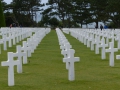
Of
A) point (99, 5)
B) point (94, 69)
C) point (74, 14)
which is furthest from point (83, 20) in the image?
point (94, 69)

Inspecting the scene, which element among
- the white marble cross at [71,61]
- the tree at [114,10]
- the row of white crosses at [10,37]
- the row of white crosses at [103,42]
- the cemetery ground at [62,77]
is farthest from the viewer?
the tree at [114,10]

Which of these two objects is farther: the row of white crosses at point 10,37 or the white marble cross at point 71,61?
the row of white crosses at point 10,37

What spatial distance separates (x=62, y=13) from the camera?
71875 millimetres

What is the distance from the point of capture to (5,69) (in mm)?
9617

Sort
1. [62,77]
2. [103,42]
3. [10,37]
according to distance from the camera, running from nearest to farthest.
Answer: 1. [62,77]
2. [103,42]
3. [10,37]

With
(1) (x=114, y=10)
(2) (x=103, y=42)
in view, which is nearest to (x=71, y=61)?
(2) (x=103, y=42)

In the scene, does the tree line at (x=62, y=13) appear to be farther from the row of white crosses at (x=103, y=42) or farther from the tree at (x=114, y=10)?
the row of white crosses at (x=103, y=42)

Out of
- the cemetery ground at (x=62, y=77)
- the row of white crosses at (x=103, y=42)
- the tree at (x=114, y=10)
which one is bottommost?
the cemetery ground at (x=62, y=77)

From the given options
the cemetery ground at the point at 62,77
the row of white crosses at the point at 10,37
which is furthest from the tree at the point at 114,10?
the cemetery ground at the point at 62,77

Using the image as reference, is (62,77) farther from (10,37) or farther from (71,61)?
(10,37)

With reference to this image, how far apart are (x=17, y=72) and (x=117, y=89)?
2.93 m

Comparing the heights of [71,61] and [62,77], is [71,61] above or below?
above

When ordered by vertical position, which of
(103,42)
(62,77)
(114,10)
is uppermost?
(114,10)

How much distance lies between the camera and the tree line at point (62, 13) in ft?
198
